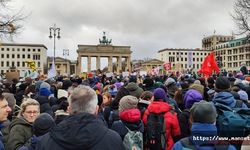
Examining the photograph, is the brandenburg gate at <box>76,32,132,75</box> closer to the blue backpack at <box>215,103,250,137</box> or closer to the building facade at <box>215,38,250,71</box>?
the building facade at <box>215,38,250,71</box>

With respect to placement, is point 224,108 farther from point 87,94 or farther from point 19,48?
point 19,48

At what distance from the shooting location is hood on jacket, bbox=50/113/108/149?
10.4ft

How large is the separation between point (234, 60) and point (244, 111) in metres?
141

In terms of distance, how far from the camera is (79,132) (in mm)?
3205

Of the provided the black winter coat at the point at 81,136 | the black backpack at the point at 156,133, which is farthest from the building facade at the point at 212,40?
the black winter coat at the point at 81,136

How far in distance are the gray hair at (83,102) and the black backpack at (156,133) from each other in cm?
275

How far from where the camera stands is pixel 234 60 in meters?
140

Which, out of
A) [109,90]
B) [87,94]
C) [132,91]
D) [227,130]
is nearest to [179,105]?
[132,91]

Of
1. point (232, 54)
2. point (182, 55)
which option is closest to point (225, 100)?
point (232, 54)

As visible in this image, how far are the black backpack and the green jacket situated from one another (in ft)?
7.00

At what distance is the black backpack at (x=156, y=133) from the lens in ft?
20.0

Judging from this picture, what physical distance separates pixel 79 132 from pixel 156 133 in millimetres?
3106

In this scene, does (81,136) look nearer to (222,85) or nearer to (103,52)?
(222,85)

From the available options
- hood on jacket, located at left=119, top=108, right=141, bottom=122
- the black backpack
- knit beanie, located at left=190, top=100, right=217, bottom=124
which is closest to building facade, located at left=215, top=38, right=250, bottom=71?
the black backpack
